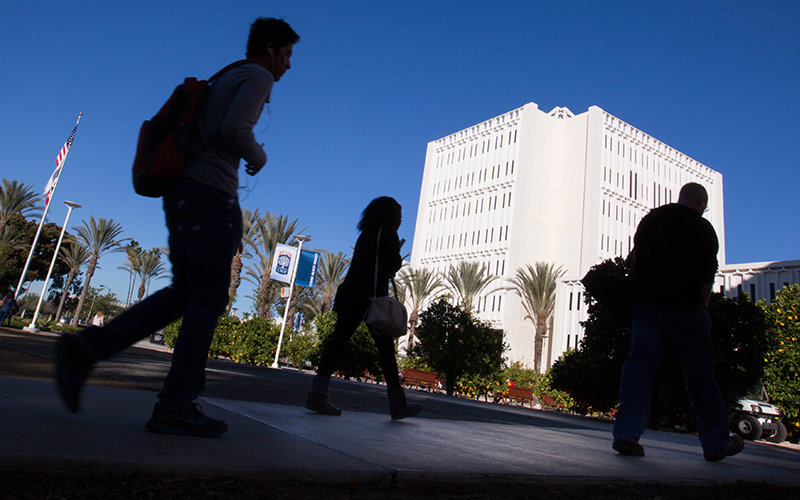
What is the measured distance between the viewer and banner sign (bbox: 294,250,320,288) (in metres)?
22.0

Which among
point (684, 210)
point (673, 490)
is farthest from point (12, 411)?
point (684, 210)

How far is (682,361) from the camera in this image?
10.1 feet

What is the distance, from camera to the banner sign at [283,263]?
21.8 meters

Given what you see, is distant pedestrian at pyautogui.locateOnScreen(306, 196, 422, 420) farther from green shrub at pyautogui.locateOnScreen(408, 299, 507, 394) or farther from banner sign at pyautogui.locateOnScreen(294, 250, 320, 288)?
banner sign at pyautogui.locateOnScreen(294, 250, 320, 288)

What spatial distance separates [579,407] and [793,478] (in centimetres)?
925

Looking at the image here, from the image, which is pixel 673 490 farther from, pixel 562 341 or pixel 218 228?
pixel 562 341

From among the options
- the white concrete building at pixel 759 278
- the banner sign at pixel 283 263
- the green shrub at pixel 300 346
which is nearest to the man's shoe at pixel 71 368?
the green shrub at pixel 300 346

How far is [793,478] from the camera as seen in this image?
9.53 feet

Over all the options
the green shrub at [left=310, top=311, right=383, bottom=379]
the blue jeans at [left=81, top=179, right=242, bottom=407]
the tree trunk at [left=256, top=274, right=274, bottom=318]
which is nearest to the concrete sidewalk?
the blue jeans at [left=81, top=179, right=242, bottom=407]

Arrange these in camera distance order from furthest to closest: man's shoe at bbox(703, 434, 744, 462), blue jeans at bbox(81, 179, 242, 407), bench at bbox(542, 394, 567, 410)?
bench at bbox(542, 394, 567, 410) < man's shoe at bbox(703, 434, 744, 462) < blue jeans at bbox(81, 179, 242, 407)

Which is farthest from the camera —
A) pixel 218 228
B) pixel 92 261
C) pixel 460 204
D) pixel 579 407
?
pixel 460 204

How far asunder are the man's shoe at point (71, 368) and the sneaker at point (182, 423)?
0.89ft

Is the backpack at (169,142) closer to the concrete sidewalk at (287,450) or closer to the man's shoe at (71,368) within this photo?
the man's shoe at (71,368)

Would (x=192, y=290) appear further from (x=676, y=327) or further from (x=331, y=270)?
(x=331, y=270)
